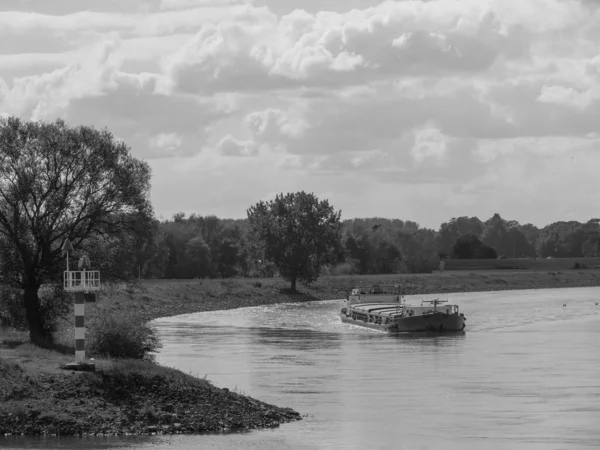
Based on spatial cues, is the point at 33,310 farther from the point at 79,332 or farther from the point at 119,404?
the point at 119,404

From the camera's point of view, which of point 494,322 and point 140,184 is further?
point 494,322

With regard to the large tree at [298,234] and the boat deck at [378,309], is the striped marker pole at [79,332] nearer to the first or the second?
the boat deck at [378,309]

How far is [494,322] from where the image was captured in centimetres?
8656

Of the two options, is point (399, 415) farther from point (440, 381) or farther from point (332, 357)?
point (332, 357)

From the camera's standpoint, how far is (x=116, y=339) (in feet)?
139

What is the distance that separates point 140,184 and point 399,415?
21401 millimetres

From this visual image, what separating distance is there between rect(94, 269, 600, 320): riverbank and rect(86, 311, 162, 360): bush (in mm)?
12594

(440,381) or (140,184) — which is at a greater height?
(140,184)

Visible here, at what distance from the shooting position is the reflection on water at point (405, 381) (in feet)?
105

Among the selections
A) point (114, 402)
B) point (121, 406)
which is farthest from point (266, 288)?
point (121, 406)

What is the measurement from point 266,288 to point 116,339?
94948mm

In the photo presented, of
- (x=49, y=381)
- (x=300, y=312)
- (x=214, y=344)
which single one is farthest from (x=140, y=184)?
(x=300, y=312)

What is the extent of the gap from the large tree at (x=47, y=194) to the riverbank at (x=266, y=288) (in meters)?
5.46

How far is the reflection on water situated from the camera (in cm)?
3212
